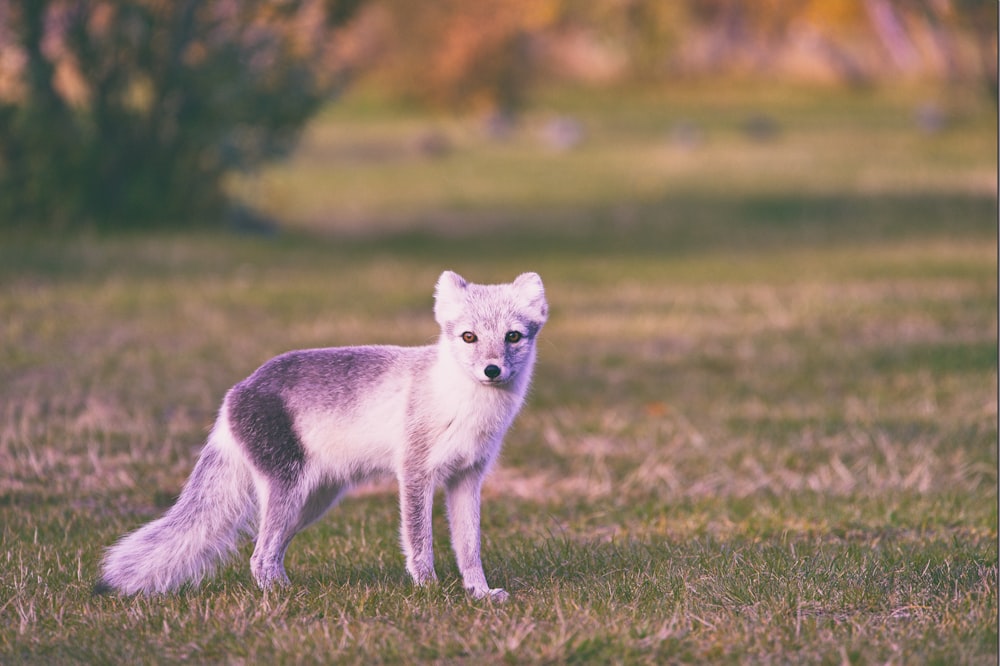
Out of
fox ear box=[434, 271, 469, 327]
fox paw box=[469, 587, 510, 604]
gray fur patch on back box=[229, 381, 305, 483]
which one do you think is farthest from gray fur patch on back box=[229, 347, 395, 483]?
fox paw box=[469, 587, 510, 604]

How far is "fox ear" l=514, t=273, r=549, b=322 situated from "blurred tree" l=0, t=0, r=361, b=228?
11749 millimetres

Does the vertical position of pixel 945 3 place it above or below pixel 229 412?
above

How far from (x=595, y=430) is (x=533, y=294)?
3.66 m

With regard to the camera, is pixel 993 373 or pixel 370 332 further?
pixel 370 332

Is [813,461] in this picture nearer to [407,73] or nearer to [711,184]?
[711,184]

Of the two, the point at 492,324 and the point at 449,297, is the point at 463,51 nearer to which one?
the point at 449,297

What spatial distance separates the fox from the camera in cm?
507

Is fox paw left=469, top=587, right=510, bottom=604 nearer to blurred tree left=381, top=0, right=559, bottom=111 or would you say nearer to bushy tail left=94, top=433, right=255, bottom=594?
bushy tail left=94, top=433, right=255, bottom=594

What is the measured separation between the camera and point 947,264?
631 inches

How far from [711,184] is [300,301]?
14.3 meters

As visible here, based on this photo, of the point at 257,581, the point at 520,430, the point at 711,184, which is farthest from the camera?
the point at 711,184

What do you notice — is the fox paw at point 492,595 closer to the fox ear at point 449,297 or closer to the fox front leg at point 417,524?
the fox front leg at point 417,524

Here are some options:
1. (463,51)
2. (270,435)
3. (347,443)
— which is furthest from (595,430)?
(463,51)

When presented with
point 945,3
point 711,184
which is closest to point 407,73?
point 711,184
